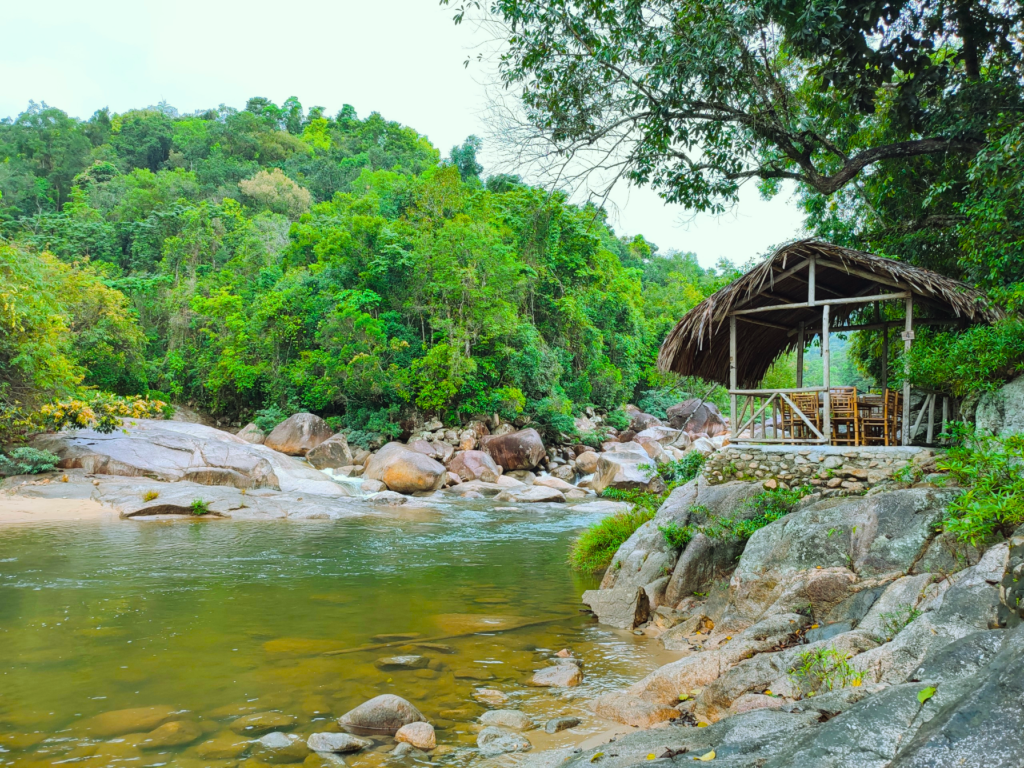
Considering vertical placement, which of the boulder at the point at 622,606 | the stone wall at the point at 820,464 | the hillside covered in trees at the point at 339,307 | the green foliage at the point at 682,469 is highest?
the hillside covered in trees at the point at 339,307

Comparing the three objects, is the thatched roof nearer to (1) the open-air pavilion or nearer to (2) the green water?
(1) the open-air pavilion

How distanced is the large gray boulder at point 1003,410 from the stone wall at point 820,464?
62cm

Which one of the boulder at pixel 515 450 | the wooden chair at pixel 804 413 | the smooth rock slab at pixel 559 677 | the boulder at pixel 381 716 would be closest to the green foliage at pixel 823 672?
the smooth rock slab at pixel 559 677

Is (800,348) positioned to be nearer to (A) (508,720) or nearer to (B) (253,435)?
(A) (508,720)

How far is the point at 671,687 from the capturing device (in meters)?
4.61

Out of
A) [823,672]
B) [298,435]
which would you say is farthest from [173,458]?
[823,672]

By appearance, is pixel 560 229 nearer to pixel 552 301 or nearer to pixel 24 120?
pixel 552 301

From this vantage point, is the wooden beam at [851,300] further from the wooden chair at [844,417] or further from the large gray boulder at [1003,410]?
the large gray boulder at [1003,410]

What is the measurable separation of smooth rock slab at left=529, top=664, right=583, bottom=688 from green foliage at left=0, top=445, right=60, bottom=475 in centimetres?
1507

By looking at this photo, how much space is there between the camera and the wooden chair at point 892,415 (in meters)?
8.58

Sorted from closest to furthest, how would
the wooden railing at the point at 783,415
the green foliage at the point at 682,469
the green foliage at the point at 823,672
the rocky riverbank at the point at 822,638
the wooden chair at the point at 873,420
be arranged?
1. the rocky riverbank at the point at 822,638
2. the green foliage at the point at 823,672
3. the wooden railing at the point at 783,415
4. the wooden chair at the point at 873,420
5. the green foliage at the point at 682,469

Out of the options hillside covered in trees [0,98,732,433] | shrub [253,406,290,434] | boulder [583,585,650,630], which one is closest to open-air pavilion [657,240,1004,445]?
boulder [583,585,650,630]

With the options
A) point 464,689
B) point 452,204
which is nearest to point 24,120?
point 452,204

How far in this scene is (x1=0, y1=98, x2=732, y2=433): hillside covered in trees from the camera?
76.1 feet
